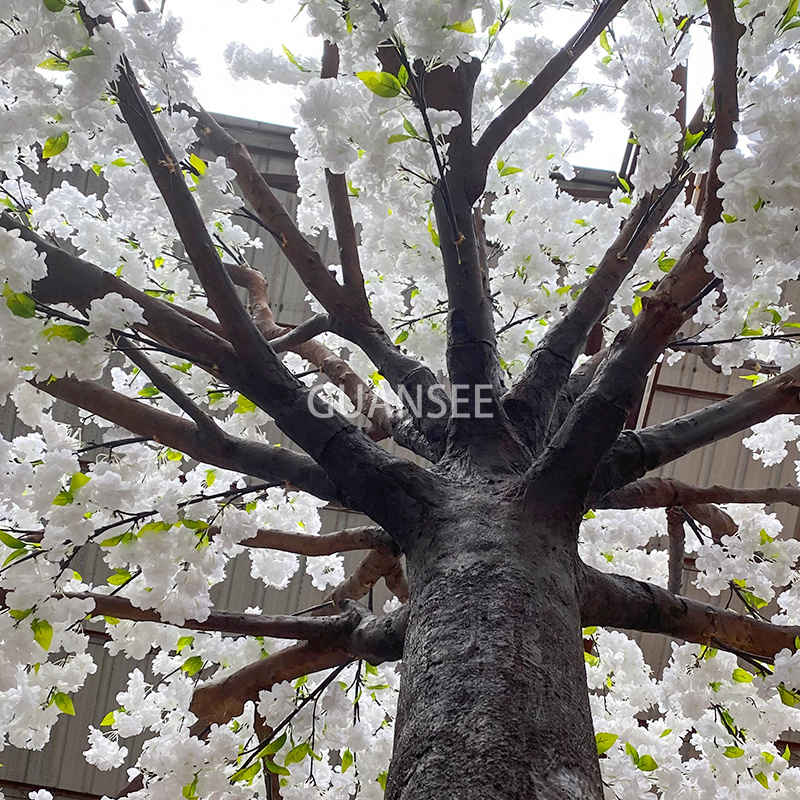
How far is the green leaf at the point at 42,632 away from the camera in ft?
4.27

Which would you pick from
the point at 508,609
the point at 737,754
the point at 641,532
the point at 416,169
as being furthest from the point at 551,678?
the point at 641,532

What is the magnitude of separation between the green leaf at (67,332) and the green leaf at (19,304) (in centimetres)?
3

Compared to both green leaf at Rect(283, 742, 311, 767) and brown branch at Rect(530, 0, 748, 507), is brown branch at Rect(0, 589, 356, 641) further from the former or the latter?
brown branch at Rect(530, 0, 748, 507)

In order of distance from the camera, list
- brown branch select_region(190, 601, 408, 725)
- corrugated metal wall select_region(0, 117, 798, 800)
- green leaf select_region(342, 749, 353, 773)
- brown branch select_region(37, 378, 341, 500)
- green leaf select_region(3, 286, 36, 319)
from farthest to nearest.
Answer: corrugated metal wall select_region(0, 117, 798, 800) < green leaf select_region(342, 749, 353, 773) < brown branch select_region(37, 378, 341, 500) < brown branch select_region(190, 601, 408, 725) < green leaf select_region(3, 286, 36, 319)

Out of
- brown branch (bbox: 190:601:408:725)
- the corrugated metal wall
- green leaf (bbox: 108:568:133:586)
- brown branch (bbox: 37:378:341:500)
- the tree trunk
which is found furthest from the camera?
the corrugated metal wall

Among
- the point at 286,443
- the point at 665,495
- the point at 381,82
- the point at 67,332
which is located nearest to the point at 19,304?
the point at 67,332

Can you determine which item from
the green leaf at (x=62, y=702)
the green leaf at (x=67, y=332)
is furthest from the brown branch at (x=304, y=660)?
the green leaf at (x=67, y=332)

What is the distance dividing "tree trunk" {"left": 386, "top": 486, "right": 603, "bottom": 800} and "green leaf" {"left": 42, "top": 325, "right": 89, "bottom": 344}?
23.5 inches

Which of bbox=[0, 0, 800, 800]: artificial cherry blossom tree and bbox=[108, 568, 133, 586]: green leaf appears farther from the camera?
bbox=[108, 568, 133, 586]: green leaf

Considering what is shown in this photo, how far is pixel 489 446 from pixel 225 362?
0.47m

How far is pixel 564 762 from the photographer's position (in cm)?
76

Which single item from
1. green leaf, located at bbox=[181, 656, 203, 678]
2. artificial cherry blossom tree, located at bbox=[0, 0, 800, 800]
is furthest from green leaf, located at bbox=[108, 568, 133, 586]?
green leaf, located at bbox=[181, 656, 203, 678]

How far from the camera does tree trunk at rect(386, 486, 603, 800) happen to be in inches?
28.8

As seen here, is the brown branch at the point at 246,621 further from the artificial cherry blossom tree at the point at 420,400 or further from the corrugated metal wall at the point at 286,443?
the corrugated metal wall at the point at 286,443
